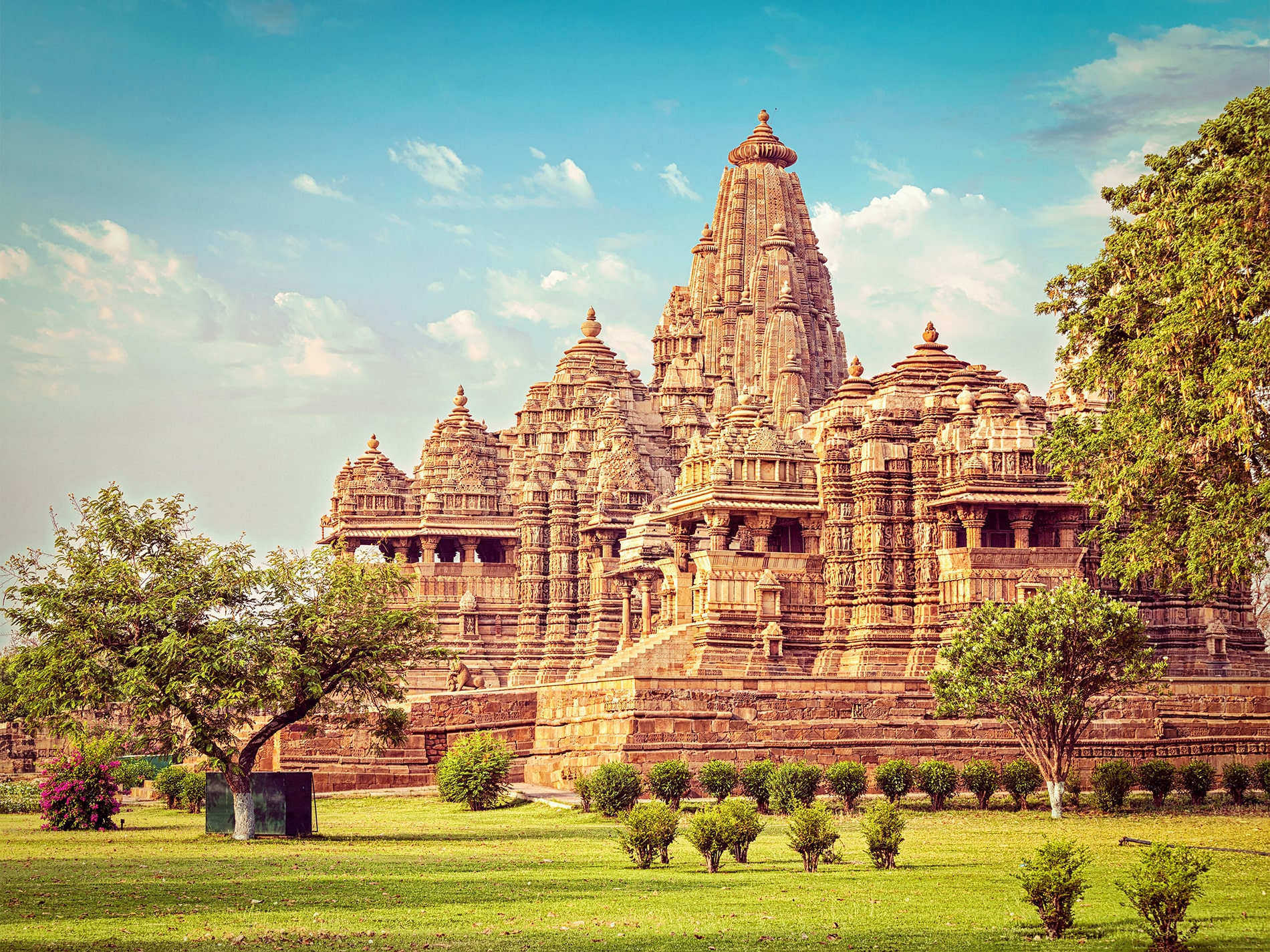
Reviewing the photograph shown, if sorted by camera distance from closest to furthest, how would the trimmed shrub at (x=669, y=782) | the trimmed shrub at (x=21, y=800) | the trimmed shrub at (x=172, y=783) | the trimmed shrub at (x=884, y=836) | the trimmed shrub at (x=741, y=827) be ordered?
the trimmed shrub at (x=884, y=836) < the trimmed shrub at (x=741, y=827) < the trimmed shrub at (x=669, y=782) < the trimmed shrub at (x=21, y=800) < the trimmed shrub at (x=172, y=783)

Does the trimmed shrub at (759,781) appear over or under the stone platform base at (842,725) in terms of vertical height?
under

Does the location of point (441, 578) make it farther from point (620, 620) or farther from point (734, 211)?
point (734, 211)

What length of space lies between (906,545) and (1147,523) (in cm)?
1336

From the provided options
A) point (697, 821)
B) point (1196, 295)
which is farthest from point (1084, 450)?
point (697, 821)

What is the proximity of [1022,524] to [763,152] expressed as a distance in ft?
131

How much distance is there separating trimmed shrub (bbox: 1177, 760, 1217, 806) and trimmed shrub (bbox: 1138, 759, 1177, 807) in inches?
12.4

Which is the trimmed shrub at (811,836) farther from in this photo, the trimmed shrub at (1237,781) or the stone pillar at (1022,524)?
the stone pillar at (1022,524)

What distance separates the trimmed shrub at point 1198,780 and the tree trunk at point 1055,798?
8.50 feet

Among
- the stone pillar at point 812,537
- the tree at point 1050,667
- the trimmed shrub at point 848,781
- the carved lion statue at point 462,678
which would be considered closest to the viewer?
the tree at point 1050,667

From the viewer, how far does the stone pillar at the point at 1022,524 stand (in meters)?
41.4

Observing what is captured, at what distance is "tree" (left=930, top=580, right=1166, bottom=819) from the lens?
31.5m

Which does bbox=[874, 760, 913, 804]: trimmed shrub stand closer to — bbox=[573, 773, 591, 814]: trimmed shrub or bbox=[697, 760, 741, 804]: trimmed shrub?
bbox=[697, 760, 741, 804]: trimmed shrub

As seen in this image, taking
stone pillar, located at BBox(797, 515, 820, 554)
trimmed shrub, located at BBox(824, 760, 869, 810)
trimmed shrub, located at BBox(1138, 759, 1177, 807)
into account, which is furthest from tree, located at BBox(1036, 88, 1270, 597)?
stone pillar, located at BBox(797, 515, 820, 554)

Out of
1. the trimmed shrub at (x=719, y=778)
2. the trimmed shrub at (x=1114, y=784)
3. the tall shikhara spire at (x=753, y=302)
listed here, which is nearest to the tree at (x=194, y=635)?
the trimmed shrub at (x=719, y=778)
